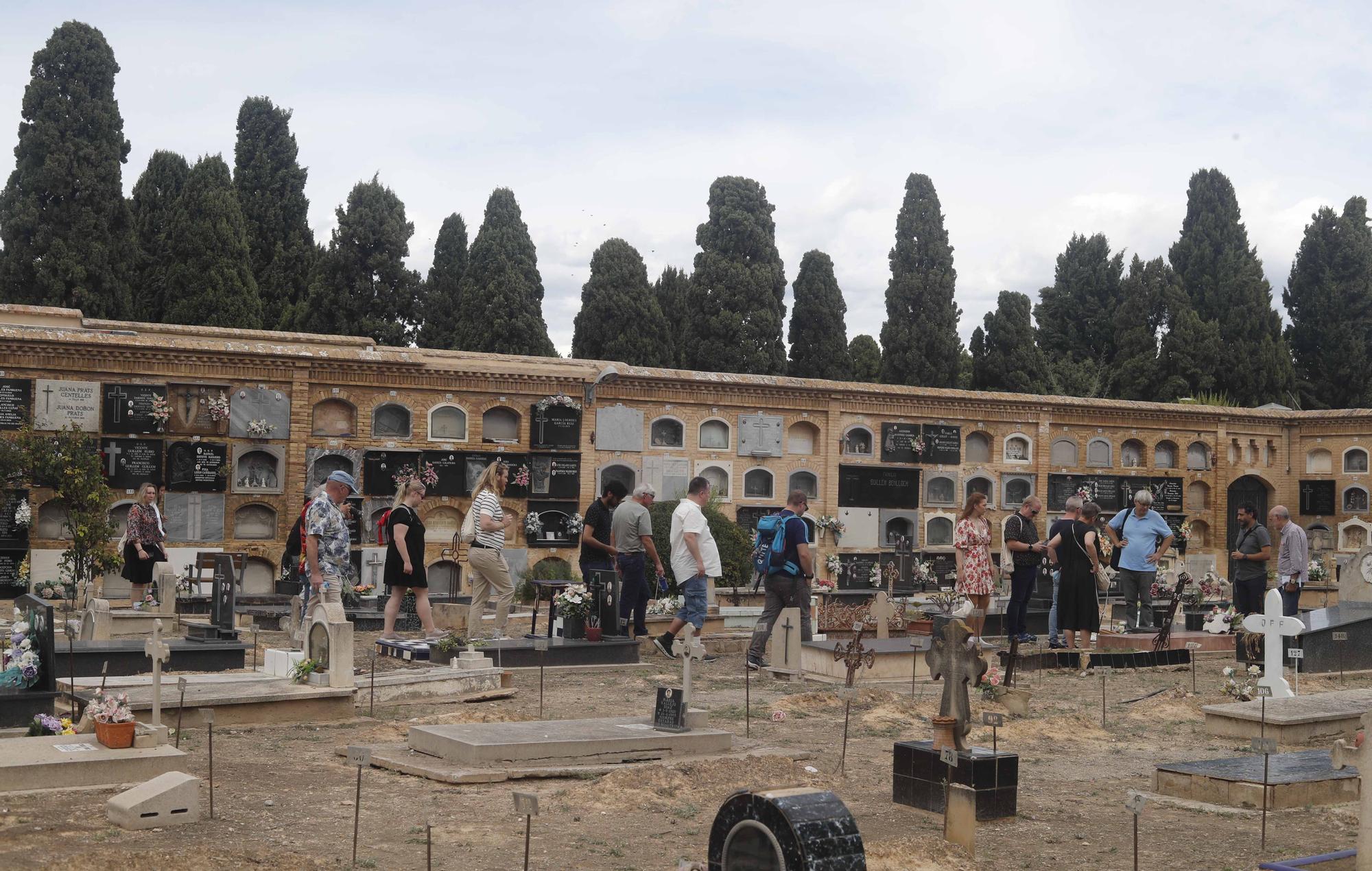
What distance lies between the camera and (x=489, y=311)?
34406 mm

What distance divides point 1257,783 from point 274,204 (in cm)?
3207

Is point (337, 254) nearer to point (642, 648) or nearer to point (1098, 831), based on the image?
point (642, 648)

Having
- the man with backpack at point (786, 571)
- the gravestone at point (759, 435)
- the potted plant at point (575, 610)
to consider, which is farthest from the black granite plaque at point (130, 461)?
the man with backpack at point (786, 571)

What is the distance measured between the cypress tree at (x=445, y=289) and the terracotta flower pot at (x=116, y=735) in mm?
27374

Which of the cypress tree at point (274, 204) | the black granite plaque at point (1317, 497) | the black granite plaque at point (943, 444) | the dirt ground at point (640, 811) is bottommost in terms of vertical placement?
the dirt ground at point (640, 811)

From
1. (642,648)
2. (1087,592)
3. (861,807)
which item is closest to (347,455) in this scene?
(642,648)

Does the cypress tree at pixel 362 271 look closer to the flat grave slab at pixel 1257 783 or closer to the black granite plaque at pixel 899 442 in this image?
the black granite plaque at pixel 899 442

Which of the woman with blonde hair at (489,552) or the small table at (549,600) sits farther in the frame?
the small table at (549,600)

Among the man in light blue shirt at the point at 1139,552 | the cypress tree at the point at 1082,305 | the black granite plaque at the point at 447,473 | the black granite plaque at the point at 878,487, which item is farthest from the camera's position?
the cypress tree at the point at 1082,305

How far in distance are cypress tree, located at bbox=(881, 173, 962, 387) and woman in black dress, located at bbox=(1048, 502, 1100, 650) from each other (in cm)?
2088

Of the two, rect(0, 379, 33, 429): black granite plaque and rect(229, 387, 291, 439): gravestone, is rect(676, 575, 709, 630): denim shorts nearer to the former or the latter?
rect(229, 387, 291, 439): gravestone

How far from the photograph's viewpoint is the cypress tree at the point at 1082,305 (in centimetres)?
4291

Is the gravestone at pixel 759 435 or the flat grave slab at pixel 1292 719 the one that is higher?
the gravestone at pixel 759 435

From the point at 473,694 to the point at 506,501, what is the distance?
1049 centimetres
